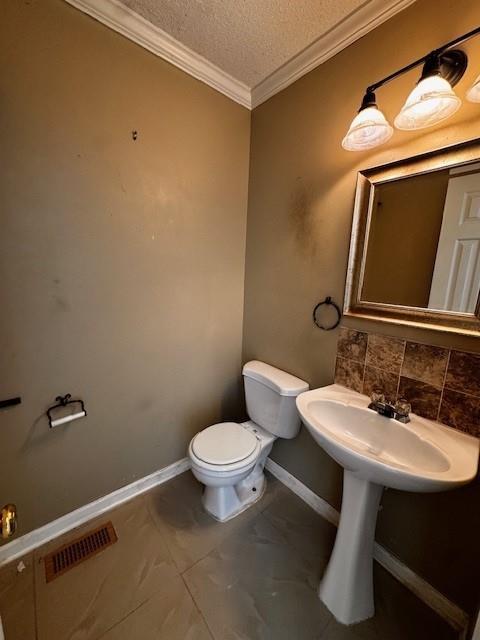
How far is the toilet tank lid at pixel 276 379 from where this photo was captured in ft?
4.72

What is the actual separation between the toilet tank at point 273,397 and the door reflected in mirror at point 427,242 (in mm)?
641

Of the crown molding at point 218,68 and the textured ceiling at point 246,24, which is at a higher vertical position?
the textured ceiling at point 246,24

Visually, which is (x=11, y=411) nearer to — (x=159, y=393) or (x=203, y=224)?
(x=159, y=393)

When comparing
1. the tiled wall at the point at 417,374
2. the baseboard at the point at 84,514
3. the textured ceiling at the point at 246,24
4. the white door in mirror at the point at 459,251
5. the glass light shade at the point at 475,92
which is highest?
the textured ceiling at the point at 246,24

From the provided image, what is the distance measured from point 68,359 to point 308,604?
1532 mm

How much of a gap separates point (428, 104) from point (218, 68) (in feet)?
3.86

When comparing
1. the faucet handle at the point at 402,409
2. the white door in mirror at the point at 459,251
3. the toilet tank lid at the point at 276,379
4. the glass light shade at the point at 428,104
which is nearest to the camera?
the glass light shade at the point at 428,104

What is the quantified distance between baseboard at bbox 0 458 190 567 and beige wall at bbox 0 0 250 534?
0.05 metres

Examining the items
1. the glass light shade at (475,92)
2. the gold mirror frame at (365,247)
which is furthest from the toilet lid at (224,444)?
the glass light shade at (475,92)

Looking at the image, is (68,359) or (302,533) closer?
(68,359)

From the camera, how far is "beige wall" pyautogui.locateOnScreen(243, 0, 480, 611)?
0.97 metres

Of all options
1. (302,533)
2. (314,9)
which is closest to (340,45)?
(314,9)

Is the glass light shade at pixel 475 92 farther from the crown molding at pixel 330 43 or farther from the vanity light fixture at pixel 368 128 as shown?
the crown molding at pixel 330 43

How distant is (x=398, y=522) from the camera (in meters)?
1.17
